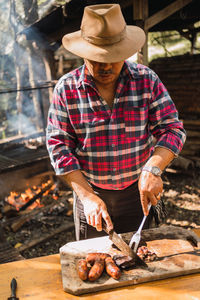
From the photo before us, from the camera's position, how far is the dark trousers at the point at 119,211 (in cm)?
281

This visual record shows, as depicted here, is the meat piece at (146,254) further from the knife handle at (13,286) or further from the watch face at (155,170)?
the knife handle at (13,286)

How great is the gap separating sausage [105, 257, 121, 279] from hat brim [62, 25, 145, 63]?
1591 millimetres

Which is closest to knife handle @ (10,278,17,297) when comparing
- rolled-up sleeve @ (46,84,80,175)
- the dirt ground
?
rolled-up sleeve @ (46,84,80,175)

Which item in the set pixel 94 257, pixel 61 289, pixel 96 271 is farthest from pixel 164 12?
pixel 61 289

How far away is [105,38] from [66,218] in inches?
178

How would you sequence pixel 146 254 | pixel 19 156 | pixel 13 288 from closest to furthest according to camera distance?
pixel 13 288
pixel 146 254
pixel 19 156

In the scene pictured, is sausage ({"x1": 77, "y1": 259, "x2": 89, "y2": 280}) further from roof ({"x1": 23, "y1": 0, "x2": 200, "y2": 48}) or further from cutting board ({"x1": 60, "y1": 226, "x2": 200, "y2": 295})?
roof ({"x1": 23, "y1": 0, "x2": 200, "y2": 48})

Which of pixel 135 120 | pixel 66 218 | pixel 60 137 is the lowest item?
pixel 66 218

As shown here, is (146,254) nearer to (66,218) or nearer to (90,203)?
(90,203)

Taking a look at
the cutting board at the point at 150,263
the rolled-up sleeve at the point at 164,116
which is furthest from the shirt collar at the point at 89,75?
the cutting board at the point at 150,263

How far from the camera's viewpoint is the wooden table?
1.92 meters

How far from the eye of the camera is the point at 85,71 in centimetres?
249

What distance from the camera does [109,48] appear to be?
86.7 inches

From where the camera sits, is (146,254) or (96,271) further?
(146,254)
